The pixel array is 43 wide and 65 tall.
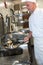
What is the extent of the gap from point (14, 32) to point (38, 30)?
3.25 ft

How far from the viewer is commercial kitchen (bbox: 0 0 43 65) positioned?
2158mm

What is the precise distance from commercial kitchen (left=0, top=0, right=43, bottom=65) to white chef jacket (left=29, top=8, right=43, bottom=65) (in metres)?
0.10

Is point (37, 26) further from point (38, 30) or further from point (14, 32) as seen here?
point (14, 32)

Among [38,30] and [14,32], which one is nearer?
[38,30]

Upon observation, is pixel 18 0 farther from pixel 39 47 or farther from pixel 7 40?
pixel 39 47

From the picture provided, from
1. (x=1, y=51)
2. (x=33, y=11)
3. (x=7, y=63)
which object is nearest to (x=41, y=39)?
(x=33, y=11)

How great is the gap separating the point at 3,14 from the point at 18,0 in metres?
0.35

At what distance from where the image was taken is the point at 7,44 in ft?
8.02

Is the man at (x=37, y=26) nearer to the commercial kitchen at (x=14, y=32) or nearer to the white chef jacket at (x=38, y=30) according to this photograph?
the white chef jacket at (x=38, y=30)

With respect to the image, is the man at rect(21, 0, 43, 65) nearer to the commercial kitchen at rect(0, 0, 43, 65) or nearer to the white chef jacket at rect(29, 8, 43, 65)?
the white chef jacket at rect(29, 8, 43, 65)

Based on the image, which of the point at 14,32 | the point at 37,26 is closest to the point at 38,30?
the point at 37,26

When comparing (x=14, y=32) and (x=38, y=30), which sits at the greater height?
(x=38, y=30)

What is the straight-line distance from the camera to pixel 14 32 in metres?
3.29

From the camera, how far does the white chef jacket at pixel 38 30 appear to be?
234 centimetres
